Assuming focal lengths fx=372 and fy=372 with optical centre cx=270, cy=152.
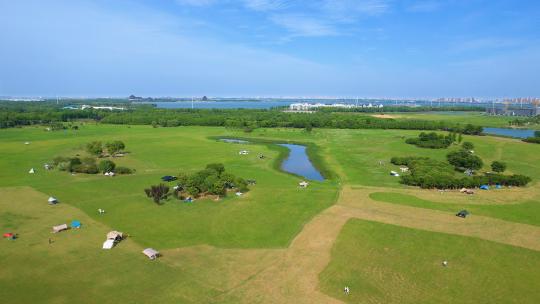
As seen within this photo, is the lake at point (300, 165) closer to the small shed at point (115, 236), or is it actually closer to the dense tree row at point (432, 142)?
the dense tree row at point (432, 142)

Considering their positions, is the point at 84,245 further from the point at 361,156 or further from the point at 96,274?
the point at 361,156

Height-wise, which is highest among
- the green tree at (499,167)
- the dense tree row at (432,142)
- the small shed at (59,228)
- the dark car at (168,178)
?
the dense tree row at (432,142)

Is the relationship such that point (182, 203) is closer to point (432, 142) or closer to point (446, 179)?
point (446, 179)

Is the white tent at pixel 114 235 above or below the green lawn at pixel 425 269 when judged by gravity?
above

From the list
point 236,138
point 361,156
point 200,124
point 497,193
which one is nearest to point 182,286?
point 497,193

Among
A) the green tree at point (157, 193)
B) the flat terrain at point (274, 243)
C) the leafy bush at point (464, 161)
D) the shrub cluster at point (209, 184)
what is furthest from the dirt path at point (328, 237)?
the leafy bush at point (464, 161)
